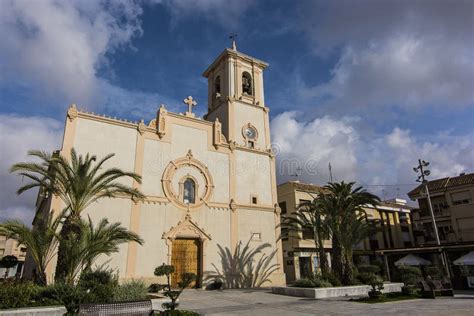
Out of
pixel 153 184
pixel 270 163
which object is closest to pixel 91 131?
pixel 153 184

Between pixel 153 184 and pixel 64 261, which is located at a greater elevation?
pixel 153 184

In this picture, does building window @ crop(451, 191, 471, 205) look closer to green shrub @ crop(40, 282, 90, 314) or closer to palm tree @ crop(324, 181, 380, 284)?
palm tree @ crop(324, 181, 380, 284)

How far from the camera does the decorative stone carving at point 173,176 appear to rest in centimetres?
2192

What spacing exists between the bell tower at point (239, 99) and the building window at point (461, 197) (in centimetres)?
2237

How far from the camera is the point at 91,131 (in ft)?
67.2

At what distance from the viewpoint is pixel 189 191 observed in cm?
2312

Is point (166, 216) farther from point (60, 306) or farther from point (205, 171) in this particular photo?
point (60, 306)

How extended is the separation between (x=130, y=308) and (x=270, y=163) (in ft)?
67.7

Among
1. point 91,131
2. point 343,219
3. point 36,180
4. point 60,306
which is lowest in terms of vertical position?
point 60,306

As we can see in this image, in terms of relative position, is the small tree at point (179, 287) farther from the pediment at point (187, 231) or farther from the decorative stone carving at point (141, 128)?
the decorative stone carving at point (141, 128)

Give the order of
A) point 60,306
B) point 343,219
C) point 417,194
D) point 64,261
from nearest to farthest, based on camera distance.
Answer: point 60,306
point 64,261
point 343,219
point 417,194

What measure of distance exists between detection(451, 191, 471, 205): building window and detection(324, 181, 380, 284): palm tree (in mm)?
19423

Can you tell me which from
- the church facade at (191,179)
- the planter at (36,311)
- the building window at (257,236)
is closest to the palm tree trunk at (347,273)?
the church facade at (191,179)

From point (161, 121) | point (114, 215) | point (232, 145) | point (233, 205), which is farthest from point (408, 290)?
point (161, 121)
